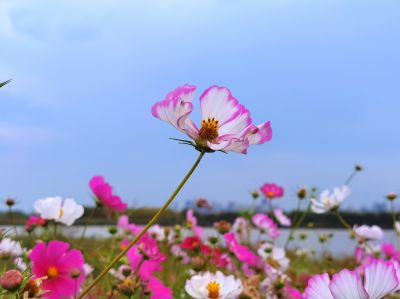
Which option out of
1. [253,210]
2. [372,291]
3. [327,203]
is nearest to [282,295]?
[327,203]

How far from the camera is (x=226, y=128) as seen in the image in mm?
851

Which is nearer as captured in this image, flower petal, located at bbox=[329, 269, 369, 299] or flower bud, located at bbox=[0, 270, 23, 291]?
flower petal, located at bbox=[329, 269, 369, 299]

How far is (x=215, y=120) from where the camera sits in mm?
859

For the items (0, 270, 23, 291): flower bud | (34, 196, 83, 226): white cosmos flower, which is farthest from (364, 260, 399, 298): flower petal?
(34, 196, 83, 226): white cosmos flower

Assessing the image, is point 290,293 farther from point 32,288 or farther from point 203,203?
point 203,203

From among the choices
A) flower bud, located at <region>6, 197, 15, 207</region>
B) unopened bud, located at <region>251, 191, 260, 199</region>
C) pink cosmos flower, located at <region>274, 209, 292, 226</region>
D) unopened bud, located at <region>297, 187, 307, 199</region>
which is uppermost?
unopened bud, located at <region>297, 187, 307, 199</region>

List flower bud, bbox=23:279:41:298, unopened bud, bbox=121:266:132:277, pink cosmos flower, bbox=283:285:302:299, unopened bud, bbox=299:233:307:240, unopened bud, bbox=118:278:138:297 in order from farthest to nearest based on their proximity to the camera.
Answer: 1. unopened bud, bbox=299:233:307:240
2. pink cosmos flower, bbox=283:285:302:299
3. unopened bud, bbox=121:266:132:277
4. unopened bud, bbox=118:278:138:297
5. flower bud, bbox=23:279:41:298

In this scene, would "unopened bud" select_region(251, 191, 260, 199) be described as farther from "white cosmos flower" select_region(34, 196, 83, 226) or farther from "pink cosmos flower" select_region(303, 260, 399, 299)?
"pink cosmos flower" select_region(303, 260, 399, 299)

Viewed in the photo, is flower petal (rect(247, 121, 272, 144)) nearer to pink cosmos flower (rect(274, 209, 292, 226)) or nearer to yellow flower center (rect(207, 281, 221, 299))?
yellow flower center (rect(207, 281, 221, 299))

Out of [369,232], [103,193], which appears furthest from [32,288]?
[369,232]

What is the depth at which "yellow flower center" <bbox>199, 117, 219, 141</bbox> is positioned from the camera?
0.83m

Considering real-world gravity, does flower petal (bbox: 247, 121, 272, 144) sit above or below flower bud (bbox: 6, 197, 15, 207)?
above

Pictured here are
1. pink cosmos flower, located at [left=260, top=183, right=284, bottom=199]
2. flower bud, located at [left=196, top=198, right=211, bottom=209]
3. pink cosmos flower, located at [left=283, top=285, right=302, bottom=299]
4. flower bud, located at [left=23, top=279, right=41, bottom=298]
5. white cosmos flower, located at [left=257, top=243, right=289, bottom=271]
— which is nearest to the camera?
flower bud, located at [left=23, top=279, right=41, bottom=298]

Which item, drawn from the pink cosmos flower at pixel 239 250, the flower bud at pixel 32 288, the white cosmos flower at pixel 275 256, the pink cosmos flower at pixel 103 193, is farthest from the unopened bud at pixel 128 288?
the white cosmos flower at pixel 275 256
